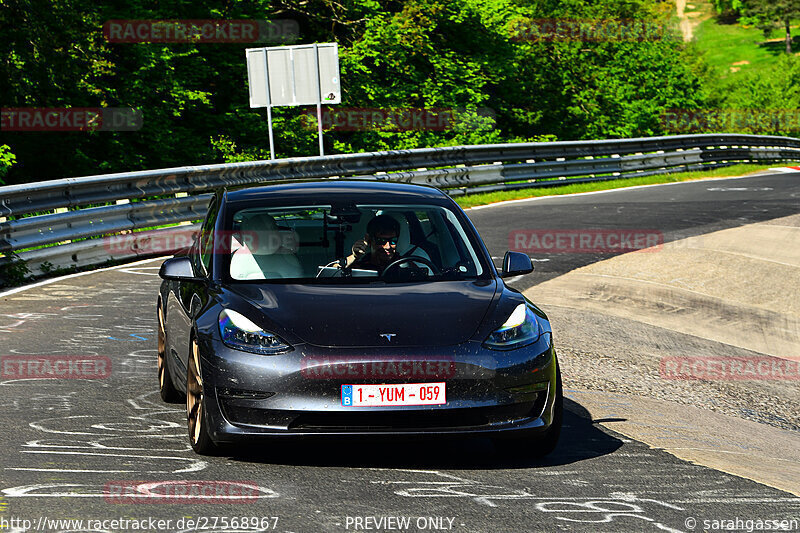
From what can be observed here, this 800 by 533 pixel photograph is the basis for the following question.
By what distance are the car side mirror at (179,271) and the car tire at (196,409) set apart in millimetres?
668

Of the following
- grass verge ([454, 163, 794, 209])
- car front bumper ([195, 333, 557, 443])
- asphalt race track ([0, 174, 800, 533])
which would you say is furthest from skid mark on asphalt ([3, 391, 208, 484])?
grass verge ([454, 163, 794, 209])

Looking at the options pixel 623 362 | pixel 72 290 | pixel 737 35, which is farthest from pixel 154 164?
pixel 737 35

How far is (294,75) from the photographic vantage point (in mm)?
26781

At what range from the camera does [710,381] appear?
940 centimetres

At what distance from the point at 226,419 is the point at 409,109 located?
3515 cm

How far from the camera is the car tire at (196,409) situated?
5.58m

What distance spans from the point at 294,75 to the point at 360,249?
810 inches

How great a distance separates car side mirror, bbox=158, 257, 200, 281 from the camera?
6.46 metres

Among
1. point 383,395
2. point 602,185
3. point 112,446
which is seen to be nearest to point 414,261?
point 383,395

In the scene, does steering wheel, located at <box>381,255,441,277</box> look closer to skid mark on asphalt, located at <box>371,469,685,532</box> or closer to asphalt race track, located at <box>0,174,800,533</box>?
asphalt race track, located at <box>0,174,800,533</box>

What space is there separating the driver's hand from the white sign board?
65.3ft

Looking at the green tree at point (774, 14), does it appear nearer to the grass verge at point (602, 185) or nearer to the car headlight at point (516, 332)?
the grass verge at point (602, 185)

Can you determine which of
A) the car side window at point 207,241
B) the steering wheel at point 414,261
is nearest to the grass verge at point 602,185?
the car side window at point 207,241

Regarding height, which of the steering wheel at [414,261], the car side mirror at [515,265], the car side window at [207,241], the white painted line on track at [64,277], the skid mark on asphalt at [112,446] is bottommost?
the white painted line on track at [64,277]
